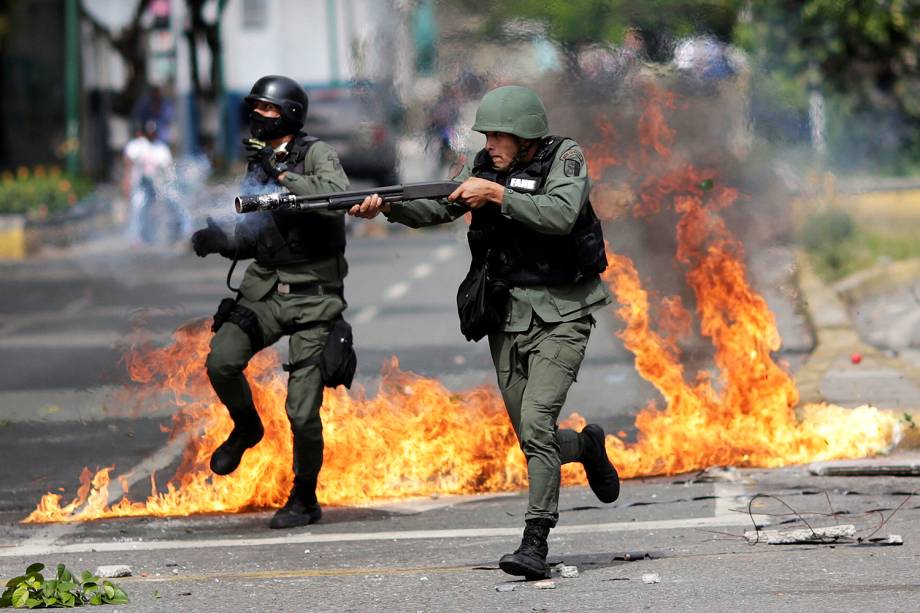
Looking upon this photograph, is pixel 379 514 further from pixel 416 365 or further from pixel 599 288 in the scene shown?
pixel 416 365

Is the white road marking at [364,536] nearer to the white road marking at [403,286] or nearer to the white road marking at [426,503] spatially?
the white road marking at [426,503]

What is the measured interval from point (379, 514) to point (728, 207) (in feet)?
9.00

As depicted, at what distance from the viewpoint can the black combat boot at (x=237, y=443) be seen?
7.61 meters

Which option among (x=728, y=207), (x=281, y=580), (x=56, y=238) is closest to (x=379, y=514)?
(x=281, y=580)

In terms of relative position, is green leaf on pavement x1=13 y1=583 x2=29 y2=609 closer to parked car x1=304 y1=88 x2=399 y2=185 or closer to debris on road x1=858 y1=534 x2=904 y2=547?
debris on road x1=858 y1=534 x2=904 y2=547

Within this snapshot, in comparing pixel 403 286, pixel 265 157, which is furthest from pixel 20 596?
pixel 403 286

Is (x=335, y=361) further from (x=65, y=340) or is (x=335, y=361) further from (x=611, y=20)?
(x=65, y=340)

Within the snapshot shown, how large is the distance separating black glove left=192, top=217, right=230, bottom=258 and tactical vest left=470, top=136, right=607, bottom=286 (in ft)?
4.49

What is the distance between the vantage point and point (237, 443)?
7633 millimetres

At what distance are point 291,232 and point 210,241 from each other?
323 mm

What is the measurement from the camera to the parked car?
32.6 feet

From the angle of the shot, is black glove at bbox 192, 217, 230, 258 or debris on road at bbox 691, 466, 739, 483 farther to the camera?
debris on road at bbox 691, 466, 739, 483

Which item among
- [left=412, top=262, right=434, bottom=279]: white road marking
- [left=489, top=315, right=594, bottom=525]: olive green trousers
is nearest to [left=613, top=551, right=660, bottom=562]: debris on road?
[left=489, top=315, right=594, bottom=525]: olive green trousers

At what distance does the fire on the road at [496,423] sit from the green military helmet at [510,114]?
2139 millimetres
